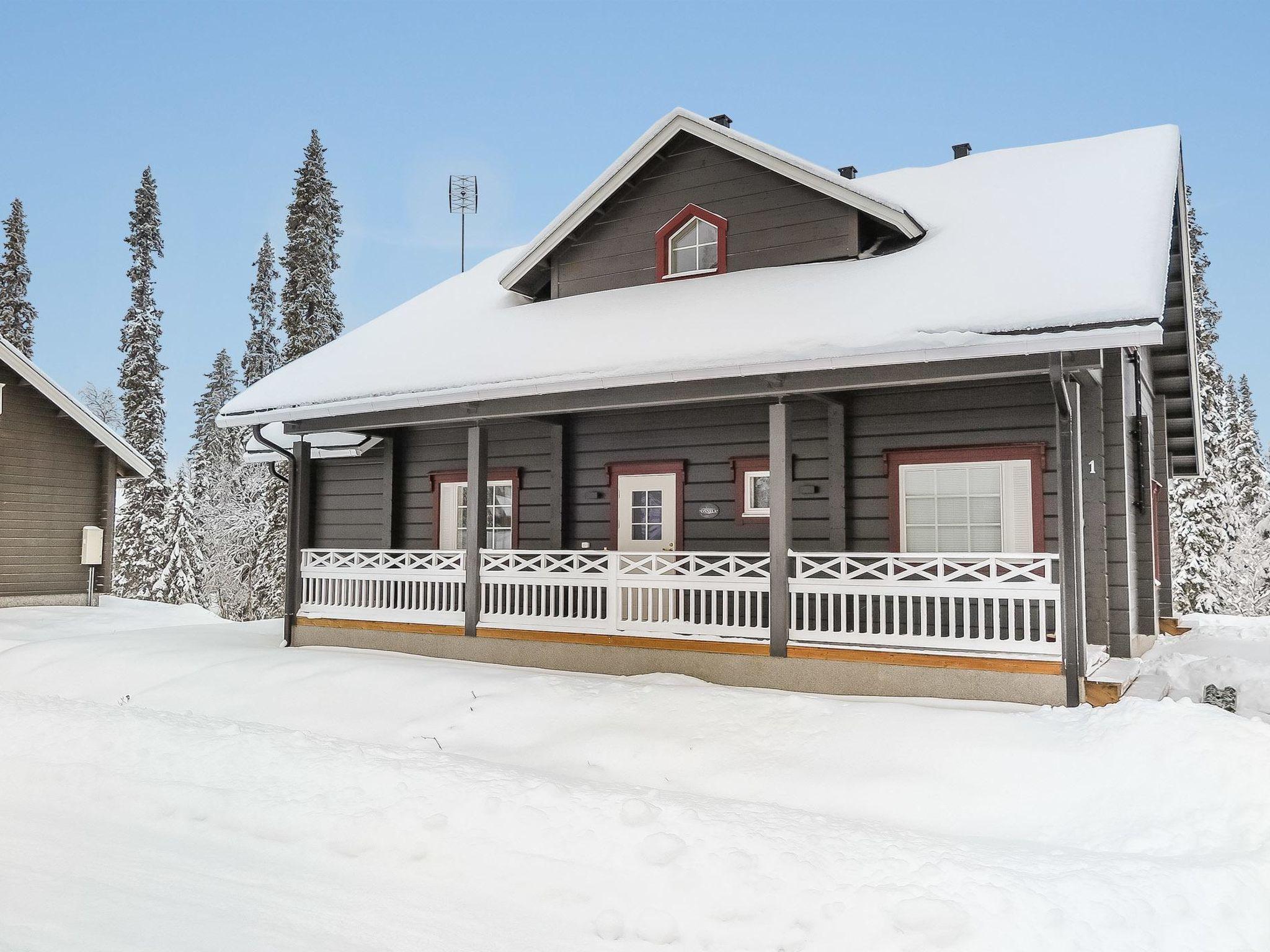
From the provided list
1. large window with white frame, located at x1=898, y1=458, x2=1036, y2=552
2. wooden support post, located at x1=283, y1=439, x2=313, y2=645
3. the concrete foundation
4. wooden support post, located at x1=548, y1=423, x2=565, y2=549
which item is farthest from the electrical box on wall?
large window with white frame, located at x1=898, y1=458, x2=1036, y2=552

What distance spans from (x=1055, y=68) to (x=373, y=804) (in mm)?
195172

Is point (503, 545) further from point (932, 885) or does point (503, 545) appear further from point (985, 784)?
point (932, 885)

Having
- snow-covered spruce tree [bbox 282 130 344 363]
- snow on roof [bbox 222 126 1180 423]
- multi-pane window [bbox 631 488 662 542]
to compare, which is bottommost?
multi-pane window [bbox 631 488 662 542]

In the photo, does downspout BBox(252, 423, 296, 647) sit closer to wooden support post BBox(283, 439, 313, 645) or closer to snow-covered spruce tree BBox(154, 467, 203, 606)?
wooden support post BBox(283, 439, 313, 645)

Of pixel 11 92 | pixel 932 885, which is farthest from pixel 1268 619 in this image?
pixel 11 92

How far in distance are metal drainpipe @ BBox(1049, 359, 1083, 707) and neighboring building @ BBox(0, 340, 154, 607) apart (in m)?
18.7

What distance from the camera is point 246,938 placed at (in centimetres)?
438

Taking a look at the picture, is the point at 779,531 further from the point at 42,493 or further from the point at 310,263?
the point at 310,263

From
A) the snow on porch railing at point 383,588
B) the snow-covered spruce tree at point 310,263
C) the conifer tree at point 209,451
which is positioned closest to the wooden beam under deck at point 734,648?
the snow on porch railing at point 383,588

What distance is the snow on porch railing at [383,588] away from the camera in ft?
39.1

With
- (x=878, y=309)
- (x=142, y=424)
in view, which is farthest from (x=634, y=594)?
(x=142, y=424)

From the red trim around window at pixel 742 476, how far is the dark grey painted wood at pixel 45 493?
51.8 feet

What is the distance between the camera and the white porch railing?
339 inches

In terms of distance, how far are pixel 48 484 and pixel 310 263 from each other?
34.7 feet
